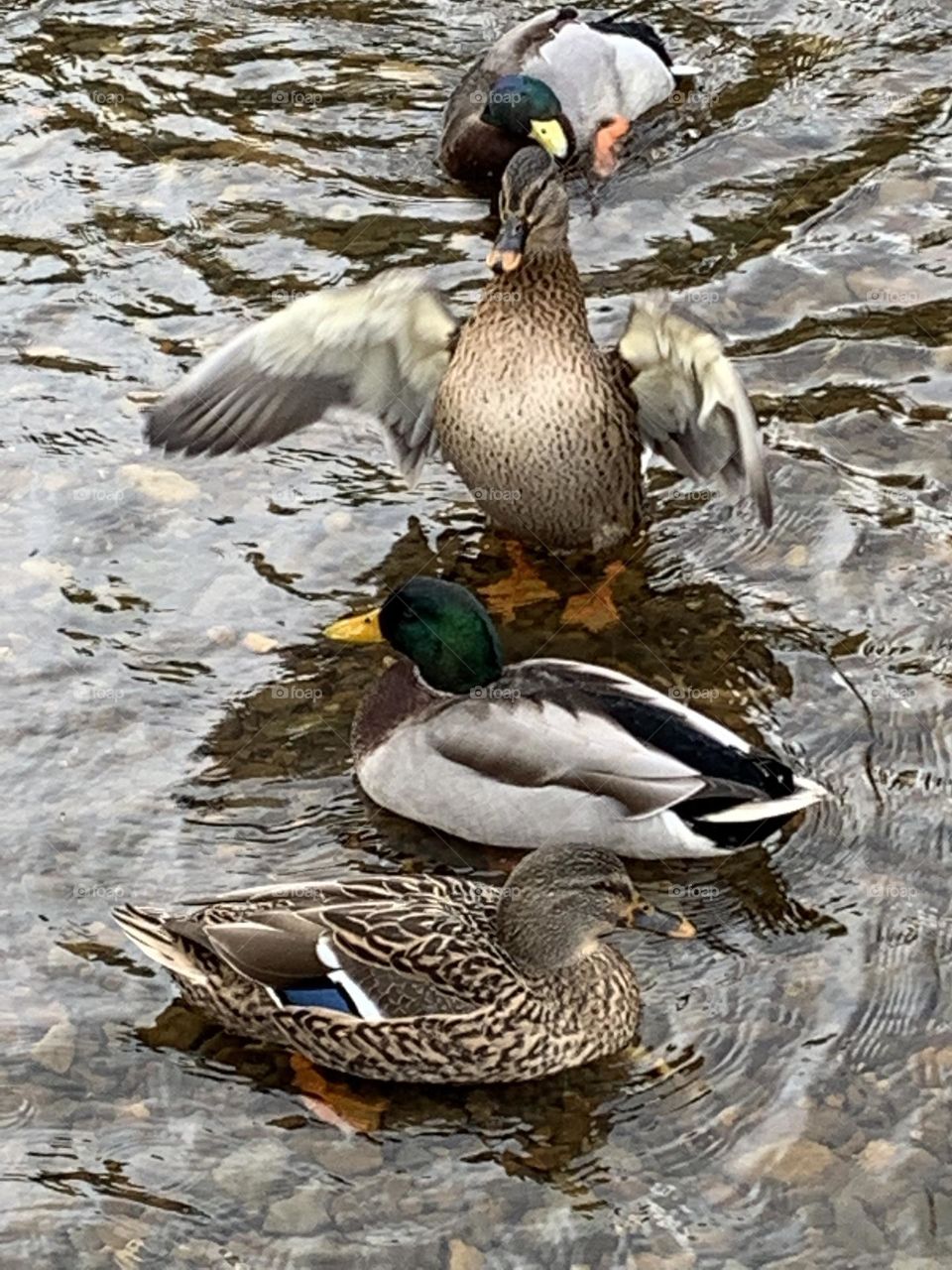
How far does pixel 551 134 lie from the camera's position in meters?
9.76

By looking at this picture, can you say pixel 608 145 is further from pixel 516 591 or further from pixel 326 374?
pixel 516 591

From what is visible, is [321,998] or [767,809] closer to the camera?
[321,998]

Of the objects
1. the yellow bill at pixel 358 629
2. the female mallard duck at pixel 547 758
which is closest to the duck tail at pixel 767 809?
the female mallard duck at pixel 547 758

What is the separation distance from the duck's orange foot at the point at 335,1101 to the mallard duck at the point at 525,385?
2.30m

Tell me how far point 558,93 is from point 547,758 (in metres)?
5.04

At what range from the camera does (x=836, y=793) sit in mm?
6141

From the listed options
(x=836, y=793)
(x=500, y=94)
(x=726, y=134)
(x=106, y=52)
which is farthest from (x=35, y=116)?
(x=836, y=793)

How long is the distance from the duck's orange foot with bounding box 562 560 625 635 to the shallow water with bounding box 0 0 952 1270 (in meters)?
0.07

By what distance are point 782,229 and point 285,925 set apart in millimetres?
4636

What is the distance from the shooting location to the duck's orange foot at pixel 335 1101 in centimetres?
524

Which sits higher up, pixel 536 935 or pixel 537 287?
pixel 537 287

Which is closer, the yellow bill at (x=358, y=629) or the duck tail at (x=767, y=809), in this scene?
the duck tail at (x=767, y=809)

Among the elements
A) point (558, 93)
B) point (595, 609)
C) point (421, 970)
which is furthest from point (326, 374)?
point (558, 93)

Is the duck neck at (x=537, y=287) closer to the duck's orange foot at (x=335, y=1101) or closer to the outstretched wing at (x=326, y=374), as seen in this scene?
the outstretched wing at (x=326, y=374)
